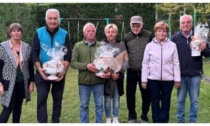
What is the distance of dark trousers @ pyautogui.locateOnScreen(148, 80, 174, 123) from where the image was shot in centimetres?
480

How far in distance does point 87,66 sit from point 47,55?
1.72 ft

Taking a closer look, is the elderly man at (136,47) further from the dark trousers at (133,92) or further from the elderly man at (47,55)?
the elderly man at (47,55)

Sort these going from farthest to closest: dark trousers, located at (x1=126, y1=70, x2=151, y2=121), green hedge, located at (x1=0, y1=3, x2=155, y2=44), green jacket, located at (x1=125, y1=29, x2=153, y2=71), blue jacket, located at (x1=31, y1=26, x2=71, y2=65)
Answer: green hedge, located at (x1=0, y1=3, x2=155, y2=44) → dark trousers, located at (x1=126, y1=70, x2=151, y2=121) → green jacket, located at (x1=125, y1=29, x2=153, y2=71) → blue jacket, located at (x1=31, y1=26, x2=71, y2=65)

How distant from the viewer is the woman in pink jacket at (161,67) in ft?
15.5

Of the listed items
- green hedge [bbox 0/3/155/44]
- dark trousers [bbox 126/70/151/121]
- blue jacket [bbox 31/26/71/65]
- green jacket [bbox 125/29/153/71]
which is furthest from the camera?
green hedge [bbox 0/3/155/44]

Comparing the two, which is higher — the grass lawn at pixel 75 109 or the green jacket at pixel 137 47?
the green jacket at pixel 137 47

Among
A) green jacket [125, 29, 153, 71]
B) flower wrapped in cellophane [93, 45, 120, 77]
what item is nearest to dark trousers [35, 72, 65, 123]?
flower wrapped in cellophane [93, 45, 120, 77]

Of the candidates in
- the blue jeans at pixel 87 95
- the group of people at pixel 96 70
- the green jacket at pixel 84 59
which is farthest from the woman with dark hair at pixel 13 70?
the blue jeans at pixel 87 95

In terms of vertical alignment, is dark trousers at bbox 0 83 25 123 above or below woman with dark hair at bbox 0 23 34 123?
below

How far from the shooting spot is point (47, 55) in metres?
4.52

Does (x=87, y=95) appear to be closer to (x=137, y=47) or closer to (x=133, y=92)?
(x=133, y=92)

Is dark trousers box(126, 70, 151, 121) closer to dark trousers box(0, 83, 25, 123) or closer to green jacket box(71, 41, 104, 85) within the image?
green jacket box(71, 41, 104, 85)

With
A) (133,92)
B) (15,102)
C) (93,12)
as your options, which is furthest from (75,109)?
(93,12)

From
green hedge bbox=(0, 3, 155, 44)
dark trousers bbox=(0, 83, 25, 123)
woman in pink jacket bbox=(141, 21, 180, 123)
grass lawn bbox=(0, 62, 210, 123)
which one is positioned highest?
green hedge bbox=(0, 3, 155, 44)
